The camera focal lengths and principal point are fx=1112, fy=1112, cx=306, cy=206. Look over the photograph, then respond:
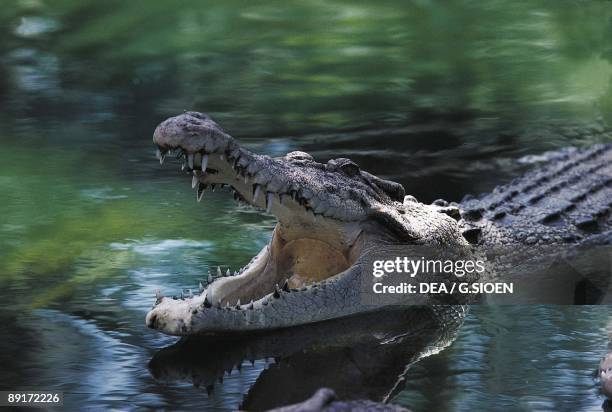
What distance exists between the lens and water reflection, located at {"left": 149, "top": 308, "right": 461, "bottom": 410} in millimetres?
3730

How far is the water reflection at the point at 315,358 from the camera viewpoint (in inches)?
147

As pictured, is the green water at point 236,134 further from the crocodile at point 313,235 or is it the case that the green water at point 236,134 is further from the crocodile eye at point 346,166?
the crocodile eye at point 346,166

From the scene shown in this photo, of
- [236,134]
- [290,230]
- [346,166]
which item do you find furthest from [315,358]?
[236,134]

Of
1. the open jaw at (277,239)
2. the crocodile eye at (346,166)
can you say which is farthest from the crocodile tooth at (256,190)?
the crocodile eye at (346,166)

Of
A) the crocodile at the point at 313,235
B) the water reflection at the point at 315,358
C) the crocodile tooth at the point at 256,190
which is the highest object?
the crocodile tooth at the point at 256,190

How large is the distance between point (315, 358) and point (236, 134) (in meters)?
3.56

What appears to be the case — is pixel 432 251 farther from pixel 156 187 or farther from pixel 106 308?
pixel 156 187

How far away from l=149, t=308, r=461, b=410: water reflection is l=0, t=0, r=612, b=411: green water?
72mm

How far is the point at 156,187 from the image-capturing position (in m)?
6.34

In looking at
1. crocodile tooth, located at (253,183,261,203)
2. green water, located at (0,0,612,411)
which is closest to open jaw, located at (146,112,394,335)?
crocodile tooth, located at (253,183,261,203)

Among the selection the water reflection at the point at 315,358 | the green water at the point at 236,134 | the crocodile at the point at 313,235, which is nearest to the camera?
the water reflection at the point at 315,358

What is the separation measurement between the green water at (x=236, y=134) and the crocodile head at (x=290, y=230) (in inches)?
11.5

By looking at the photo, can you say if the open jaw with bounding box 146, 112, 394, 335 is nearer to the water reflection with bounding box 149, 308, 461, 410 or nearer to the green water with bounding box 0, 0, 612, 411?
the water reflection with bounding box 149, 308, 461, 410

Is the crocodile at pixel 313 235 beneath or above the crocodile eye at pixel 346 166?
beneath
